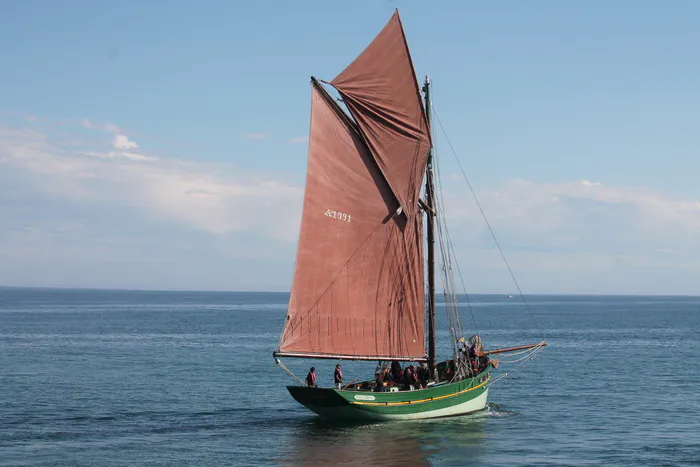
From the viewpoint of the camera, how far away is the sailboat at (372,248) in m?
47.5

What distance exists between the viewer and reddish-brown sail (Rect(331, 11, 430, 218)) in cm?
4919

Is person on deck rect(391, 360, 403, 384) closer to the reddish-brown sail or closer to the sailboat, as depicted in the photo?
the sailboat

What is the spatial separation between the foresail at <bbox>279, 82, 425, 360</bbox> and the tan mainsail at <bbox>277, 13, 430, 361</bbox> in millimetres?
56

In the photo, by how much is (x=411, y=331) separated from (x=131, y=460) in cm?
1838

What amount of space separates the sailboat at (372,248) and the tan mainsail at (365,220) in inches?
2.3

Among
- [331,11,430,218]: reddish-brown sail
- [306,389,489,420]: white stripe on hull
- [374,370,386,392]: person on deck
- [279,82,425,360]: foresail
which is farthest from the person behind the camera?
[331,11,430,218]: reddish-brown sail

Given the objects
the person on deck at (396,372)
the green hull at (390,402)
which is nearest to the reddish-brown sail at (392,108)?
the person on deck at (396,372)

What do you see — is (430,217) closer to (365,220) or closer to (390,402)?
(365,220)

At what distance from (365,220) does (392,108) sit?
22.5 ft

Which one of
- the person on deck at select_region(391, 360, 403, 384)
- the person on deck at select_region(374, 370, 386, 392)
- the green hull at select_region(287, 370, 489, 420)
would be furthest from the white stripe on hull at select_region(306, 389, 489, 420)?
the person on deck at select_region(391, 360, 403, 384)

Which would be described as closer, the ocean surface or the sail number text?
the ocean surface

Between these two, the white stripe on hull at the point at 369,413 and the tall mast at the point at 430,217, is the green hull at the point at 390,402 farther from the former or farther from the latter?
the tall mast at the point at 430,217

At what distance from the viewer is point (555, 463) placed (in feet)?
132

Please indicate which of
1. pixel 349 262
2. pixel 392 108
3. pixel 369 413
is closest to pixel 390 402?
pixel 369 413
